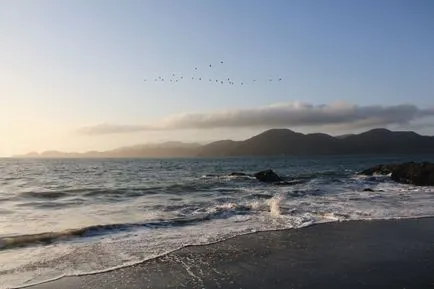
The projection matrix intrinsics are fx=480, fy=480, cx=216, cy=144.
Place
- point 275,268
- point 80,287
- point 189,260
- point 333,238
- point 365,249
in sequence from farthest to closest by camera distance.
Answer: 1. point 333,238
2. point 365,249
3. point 189,260
4. point 275,268
5. point 80,287

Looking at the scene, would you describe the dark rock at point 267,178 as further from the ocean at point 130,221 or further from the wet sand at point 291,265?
the wet sand at point 291,265

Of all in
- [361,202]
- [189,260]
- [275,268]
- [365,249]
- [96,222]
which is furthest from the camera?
[361,202]

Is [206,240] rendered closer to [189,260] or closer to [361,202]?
[189,260]

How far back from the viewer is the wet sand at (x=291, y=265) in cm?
1017

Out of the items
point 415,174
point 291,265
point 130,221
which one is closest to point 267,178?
point 415,174

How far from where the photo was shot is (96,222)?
19.5 meters

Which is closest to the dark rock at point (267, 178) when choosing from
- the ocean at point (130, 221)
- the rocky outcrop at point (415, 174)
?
the rocky outcrop at point (415, 174)

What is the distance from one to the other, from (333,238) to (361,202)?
11.8 meters

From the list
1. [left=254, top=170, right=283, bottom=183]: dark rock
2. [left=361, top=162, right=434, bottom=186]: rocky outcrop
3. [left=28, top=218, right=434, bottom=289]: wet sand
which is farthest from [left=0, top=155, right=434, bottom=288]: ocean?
[left=254, top=170, right=283, bottom=183]: dark rock

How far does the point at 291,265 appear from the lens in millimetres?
11594

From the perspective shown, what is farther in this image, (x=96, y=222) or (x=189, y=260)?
(x=96, y=222)

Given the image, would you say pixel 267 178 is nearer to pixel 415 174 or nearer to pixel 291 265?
pixel 415 174

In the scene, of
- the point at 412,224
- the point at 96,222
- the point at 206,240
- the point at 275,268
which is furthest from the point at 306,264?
the point at 96,222

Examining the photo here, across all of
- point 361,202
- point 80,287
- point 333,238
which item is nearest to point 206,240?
point 333,238
